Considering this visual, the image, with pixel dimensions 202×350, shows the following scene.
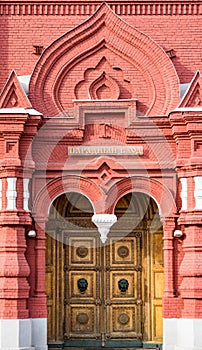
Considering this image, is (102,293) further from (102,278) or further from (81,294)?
(81,294)

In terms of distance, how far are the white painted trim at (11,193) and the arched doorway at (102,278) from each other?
1934 mm

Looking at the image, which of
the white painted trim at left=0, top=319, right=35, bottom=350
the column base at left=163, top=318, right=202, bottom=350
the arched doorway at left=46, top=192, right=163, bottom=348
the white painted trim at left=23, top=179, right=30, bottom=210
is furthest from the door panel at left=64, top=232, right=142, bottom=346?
the white painted trim at left=0, top=319, right=35, bottom=350

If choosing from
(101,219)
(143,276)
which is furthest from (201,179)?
(143,276)

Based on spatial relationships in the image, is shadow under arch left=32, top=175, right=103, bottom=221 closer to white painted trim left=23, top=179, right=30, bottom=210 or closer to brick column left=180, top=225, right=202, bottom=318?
white painted trim left=23, top=179, right=30, bottom=210

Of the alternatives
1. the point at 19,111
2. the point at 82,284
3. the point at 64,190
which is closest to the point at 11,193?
the point at 64,190

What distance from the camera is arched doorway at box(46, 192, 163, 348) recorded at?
15328 mm

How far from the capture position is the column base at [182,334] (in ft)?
43.2

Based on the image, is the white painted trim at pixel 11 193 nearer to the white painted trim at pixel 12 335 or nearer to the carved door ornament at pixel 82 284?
the white painted trim at pixel 12 335

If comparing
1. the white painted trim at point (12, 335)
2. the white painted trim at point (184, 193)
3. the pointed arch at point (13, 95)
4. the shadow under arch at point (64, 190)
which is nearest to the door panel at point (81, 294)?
the shadow under arch at point (64, 190)

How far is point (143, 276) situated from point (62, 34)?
4.94 meters

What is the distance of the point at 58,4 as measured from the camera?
14609mm

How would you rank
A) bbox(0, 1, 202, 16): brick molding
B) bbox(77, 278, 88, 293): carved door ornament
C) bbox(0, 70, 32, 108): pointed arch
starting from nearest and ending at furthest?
bbox(0, 70, 32, 108): pointed arch → bbox(0, 1, 202, 16): brick molding → bbox(77, 278, 88, 293): carved door ornament

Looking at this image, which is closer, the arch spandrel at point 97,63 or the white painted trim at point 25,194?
the white painted trim at point 25,194

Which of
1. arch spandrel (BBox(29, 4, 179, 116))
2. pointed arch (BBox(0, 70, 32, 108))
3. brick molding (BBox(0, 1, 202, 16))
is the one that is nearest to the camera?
pointed arch (BBox(0, 70, 32, 108))
